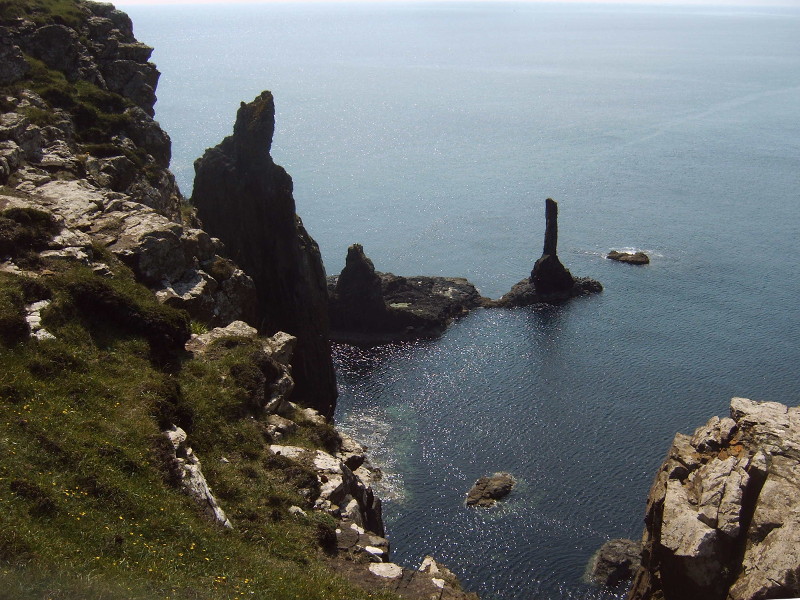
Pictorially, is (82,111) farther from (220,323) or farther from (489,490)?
(489,490)

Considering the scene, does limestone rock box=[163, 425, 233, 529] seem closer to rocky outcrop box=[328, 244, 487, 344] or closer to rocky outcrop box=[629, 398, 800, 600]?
rocky outcrop box=[629, 398, 800, 600]

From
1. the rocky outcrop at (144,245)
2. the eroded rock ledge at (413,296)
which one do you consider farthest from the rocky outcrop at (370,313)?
the rocky outcrop at (144,245)

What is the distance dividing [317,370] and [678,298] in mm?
72850

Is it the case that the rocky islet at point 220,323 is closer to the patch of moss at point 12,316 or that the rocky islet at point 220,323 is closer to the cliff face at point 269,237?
the patch of moss at point 12,316

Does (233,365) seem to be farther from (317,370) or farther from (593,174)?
(593,174)

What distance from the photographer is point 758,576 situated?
34.2 meters

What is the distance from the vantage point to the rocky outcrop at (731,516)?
3491cm

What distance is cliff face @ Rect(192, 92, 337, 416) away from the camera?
82250mm

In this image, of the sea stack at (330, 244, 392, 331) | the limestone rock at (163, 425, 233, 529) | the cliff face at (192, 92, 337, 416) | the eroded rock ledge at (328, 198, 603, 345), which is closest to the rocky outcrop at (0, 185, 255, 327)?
the limestone rock at (163, 425, 233, 529)

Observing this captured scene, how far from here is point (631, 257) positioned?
147 meters

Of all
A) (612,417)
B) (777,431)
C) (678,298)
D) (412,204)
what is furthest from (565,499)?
(412,204)

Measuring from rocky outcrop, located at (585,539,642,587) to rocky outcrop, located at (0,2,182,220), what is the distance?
42.8 m

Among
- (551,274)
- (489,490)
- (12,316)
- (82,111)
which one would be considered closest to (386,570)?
(12,316)

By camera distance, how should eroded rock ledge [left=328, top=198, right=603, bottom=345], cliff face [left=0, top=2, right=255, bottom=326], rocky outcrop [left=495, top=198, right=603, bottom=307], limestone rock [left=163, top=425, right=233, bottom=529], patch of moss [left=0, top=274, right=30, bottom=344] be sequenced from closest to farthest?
limestone rock [left=163, top=425, right=233, bottom=529], patch of moss [left=0, top=274, right=30, bottom=344], cliff face [left=0, top=2, right=255, bottom=326], eroded rock ledge [left=328, top=198, right=603, bottom=345], rocky outcrop [left=495, top=198, right=603, bottom=307]
